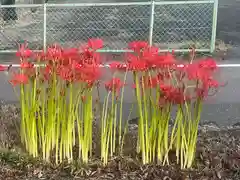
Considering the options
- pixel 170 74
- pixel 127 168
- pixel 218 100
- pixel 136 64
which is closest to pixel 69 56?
pixel 136 64

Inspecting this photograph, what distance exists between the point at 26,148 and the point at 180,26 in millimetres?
8807

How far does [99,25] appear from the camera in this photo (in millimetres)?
13133

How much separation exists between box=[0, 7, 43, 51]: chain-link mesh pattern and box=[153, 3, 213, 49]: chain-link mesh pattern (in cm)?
277

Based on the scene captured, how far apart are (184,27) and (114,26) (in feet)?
6.15

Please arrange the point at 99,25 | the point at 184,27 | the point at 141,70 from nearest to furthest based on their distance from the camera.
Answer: the point at 141,70, the point at 184,27, the point at 99,25

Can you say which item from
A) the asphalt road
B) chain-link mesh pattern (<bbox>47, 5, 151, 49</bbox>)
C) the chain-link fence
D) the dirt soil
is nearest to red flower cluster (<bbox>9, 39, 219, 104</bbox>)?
the dirt soil

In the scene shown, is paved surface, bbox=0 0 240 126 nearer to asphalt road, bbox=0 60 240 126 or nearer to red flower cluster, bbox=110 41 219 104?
asphalt road, bbox=0 60 240 126

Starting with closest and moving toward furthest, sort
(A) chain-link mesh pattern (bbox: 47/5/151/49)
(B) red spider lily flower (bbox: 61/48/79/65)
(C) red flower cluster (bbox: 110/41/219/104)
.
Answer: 1. (C) red flower cluster (bbox: 110/41/219/104)
2. (B) red spider lily flower (bbox: 61/48/79/65)
3. (A) chain-link mesh pattern (bbox: 47/5/151/49)

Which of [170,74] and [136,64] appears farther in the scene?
[170,74]

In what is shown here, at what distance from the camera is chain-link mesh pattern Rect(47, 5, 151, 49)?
11.9 metres

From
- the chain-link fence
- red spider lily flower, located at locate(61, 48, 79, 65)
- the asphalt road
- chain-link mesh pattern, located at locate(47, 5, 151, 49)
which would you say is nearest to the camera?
red spider lily flower, located at locate(61, 48, 79, 65)

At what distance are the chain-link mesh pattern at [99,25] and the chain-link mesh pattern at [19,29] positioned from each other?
33 cm

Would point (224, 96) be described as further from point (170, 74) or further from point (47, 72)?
point (47, 72)

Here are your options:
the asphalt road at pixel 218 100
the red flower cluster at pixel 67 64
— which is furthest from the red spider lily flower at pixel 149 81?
the asphalt road at pixel 218 100
